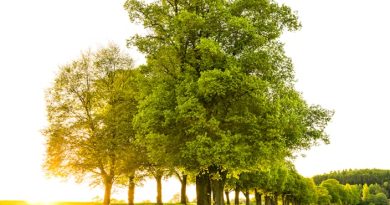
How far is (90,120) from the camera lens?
145 ft

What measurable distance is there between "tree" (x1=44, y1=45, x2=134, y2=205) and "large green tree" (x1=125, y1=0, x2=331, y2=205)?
1116cm

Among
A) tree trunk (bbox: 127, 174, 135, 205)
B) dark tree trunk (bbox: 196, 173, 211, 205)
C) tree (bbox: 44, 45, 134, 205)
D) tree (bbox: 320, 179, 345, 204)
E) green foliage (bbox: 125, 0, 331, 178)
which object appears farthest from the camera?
tree (bbox: 320, 179, 345, 204)

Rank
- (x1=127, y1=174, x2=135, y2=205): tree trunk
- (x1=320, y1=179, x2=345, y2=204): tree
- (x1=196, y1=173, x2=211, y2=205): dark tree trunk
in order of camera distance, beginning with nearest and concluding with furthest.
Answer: (x1=196, y1=173, x2=211, y2=205): dark tree trunk
(x1=127, y1=174, x2=135, y2=205): tree trunk
(x1=320, y1=179, x2=345, y2=204): tree

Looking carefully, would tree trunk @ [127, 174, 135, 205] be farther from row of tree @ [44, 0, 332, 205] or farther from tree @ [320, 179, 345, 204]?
tree @ [320, 179, 345, 204]

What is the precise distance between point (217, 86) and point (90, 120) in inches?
824

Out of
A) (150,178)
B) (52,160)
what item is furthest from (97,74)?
(150,178)

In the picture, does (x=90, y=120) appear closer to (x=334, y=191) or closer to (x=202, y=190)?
(x=202, y=190)

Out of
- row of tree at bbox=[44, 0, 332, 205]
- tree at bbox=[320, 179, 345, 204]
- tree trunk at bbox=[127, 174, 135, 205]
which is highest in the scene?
row of tree at bbox=[44, 0, 332, 205]

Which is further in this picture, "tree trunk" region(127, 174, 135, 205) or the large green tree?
"tree trunk" region(127, 174, 135, 205)

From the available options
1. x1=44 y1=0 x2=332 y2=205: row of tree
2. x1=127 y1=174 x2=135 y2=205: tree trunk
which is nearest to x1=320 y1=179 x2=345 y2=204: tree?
x1=127 y1=174 x2=135 y2=205: tree trunk

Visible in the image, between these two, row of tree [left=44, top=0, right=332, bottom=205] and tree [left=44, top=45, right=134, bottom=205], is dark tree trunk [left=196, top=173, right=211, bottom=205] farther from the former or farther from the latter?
tree [left=44, top=45, right=134, bottom=205]

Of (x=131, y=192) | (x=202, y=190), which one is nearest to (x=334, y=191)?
(x=131, y=192)

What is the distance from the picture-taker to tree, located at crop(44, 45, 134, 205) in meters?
42.9

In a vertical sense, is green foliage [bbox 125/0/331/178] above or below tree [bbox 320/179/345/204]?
above
